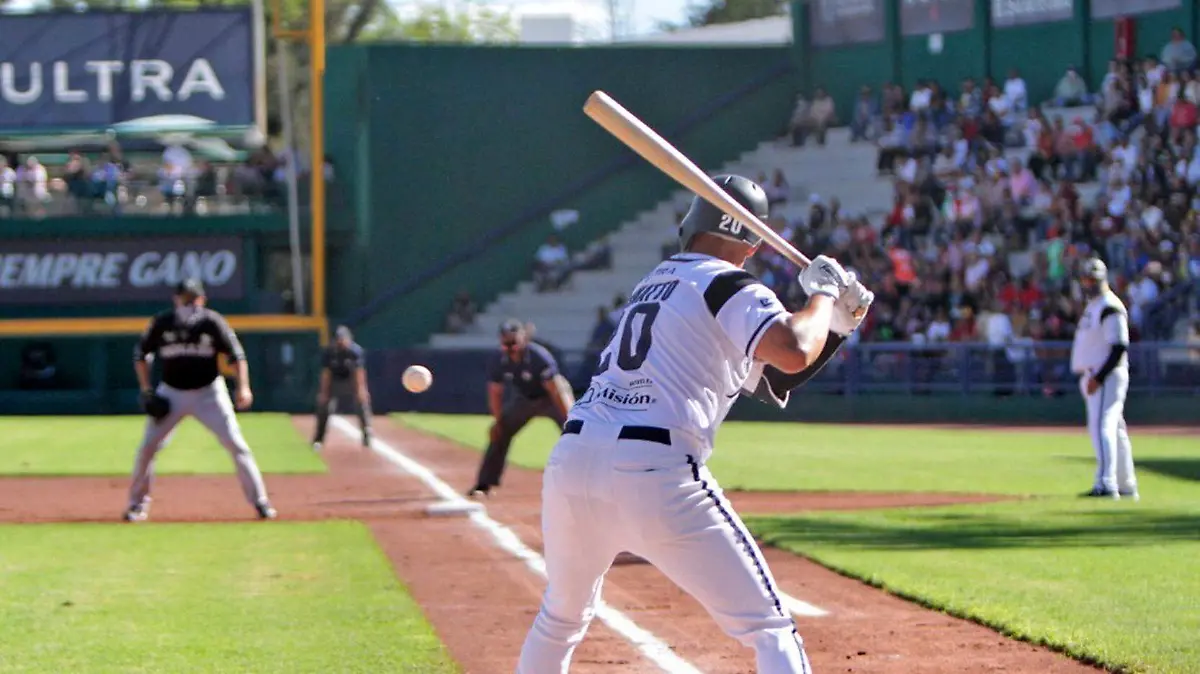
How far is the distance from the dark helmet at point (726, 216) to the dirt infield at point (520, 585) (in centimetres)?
272

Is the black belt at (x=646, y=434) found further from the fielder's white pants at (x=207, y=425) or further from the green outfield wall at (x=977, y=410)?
the green outfield wall at (x=977, y=410)

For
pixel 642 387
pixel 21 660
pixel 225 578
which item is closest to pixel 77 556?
pixel 225 578

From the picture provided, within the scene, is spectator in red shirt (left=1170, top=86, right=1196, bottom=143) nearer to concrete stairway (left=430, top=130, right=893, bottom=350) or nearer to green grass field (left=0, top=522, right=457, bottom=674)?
concrete stairway (left=430, top=130, right=893, bottom=350)

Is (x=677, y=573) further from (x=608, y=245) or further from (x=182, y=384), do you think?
(x=608, y=245)

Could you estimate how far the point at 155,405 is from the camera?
13938mm

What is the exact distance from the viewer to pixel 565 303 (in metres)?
37.2

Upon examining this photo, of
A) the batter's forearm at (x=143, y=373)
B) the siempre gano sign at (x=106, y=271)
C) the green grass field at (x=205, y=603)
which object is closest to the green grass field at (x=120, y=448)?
the siempre gano sign at (x=106, y=271)

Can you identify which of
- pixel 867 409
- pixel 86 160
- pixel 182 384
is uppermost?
pixel 86 160

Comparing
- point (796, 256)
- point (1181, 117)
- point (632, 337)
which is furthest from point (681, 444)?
point (1181, 117)

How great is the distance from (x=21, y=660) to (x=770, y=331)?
4390 millimetres

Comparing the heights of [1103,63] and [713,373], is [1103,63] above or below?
above

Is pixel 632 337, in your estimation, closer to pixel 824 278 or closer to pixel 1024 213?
pixel 824 278

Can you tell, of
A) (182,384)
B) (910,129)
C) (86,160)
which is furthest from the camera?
(86,160)

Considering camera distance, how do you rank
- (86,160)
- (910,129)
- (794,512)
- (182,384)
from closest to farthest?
1. (182,384)
2. (794,512)
3. (910,129)
4. (86,160)
